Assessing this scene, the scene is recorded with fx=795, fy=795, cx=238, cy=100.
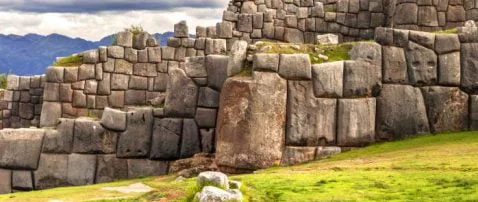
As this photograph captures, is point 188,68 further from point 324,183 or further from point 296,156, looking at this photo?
point 324,183

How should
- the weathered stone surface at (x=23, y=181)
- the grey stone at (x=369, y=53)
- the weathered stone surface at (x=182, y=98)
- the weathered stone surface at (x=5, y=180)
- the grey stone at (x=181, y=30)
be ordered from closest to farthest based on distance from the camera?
the grey stone at (x=369, y=53) → the weathered stone surface at (x=182, y=98) → the weathered stone surface at (x=23, y=181) → the weathered stone surface at (x=5, y=180) → the grey stone at (x=181, y=30)

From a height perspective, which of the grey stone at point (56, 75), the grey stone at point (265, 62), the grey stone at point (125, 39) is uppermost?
the grey stone at point (125, 39)

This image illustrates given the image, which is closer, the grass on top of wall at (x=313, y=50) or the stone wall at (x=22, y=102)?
the grass on top of wall at (x=313, y=50)

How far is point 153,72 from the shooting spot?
28594mm

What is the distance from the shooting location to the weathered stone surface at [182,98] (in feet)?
73.0

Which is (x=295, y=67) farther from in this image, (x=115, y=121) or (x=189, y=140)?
(x=115, y=121)

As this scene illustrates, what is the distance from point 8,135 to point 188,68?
220 inches

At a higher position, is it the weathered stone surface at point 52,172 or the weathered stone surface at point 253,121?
the weathered stone surface at point 253,121

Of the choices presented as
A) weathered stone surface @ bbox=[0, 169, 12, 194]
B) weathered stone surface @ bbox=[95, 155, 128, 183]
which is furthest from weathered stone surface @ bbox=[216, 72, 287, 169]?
weathered stone surface @ bbox=[0, 169, 12, 194]

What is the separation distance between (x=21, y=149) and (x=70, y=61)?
21.0 ft

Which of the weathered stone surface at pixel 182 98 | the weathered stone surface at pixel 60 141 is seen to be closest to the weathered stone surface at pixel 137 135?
the weathered stone surface at pixel 182 98

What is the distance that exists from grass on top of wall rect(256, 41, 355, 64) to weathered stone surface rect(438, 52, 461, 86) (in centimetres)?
237

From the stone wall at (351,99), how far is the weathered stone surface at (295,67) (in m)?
0.02

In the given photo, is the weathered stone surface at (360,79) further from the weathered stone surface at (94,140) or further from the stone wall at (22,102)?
the stone wall at (22,102)
